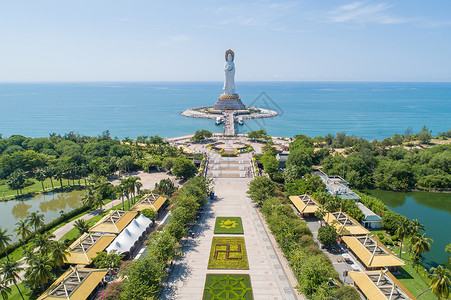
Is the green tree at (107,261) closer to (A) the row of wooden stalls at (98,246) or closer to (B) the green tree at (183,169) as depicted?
(A) the row of wooden stalls at (98,246)

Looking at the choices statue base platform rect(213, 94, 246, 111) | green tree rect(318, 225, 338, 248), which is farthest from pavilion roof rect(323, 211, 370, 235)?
statue base platform rect(213, 94, 246, 111)

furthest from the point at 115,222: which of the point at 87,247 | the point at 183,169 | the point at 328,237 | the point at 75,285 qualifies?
the point at 328,237

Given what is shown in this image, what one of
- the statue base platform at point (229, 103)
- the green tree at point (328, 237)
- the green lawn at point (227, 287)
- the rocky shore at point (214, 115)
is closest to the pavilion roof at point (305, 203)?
the green tree at point (328, 237)

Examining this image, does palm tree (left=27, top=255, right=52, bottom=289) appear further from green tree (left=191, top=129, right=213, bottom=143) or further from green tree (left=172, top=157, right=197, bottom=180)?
green tree (left=191, top=129, right=213, bottom=143)

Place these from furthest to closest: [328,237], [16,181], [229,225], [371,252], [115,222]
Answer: [16,181]
[229,225]
[115,222]
[328,237]
[371,252]

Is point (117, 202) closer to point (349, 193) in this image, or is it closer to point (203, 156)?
point (203, 156)

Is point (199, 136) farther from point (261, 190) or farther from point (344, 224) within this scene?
point (344, 224)
